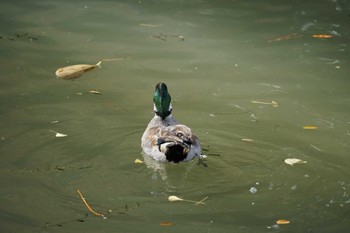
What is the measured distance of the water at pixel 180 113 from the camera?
5.60 m

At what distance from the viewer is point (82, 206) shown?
221 inches

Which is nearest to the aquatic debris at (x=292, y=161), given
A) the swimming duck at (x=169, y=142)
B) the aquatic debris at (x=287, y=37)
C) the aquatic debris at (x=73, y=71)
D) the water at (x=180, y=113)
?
the water at (x=180, y=113)

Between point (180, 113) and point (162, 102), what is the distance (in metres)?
0.67

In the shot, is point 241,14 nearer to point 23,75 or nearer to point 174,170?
point 23,75

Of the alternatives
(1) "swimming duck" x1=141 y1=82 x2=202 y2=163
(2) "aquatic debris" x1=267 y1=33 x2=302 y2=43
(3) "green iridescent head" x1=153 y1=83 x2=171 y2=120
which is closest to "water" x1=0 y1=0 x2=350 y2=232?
(2) "aquatic debris" x1=267 y1=33 x2=302 y2=43

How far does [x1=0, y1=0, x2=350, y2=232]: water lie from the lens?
5602 millimetres

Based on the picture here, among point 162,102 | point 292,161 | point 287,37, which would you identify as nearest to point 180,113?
point 162,102

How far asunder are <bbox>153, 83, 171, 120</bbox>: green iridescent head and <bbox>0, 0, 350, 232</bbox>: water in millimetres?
337

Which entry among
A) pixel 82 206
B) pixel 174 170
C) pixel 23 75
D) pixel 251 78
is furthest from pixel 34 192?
pixel 251 78

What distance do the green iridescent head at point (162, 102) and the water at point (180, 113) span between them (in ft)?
1.11

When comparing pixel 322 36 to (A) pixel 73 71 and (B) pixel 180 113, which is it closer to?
(B) pixel 180 113

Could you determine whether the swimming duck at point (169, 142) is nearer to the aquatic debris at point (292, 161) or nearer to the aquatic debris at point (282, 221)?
the aquatic debris at point (292, 161)

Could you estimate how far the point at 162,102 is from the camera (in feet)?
24.0

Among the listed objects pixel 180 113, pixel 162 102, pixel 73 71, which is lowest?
pixel 180 113
